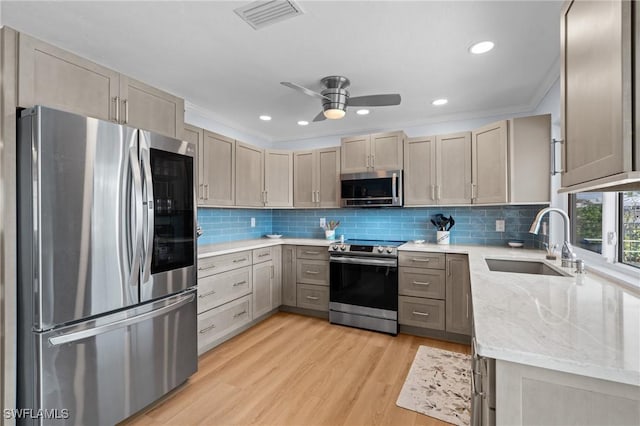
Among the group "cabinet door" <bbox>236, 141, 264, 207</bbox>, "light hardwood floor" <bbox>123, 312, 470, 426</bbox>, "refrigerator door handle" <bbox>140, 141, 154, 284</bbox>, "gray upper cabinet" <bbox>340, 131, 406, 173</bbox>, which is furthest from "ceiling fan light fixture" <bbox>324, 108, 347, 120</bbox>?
"light hardwood floor" <bbox>123, 312, 470, 426</bbox>

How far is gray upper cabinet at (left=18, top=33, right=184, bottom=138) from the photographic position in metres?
1.48

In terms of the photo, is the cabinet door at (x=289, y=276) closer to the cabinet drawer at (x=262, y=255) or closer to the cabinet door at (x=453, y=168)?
the cabinet drawer at (x=262, y=255)

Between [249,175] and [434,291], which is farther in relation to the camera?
[249,175]

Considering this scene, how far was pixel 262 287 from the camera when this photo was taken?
3.45 metres

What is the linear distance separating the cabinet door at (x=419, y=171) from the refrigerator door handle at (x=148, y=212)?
2.66 meters

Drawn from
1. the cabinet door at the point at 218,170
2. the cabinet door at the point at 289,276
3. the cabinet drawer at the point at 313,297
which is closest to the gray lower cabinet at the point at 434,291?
the cabinet drawer at the point at 313,297

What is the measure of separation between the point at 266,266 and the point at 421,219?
2038 millimetres

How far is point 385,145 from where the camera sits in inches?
139

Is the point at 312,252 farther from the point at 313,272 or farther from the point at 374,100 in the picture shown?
the point at 374,100

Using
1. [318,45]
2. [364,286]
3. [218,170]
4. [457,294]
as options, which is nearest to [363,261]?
[364,286]

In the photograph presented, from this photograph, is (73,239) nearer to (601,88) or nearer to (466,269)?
(601,88)

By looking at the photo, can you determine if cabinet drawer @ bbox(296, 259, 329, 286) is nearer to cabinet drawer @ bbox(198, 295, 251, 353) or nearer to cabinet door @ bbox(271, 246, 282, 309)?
cabinet door @ bbox(271, 246, 282, 309)

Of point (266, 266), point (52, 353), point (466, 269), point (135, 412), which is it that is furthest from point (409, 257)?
point (52, 353)

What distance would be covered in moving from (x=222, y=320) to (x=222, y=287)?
12.8 inches
